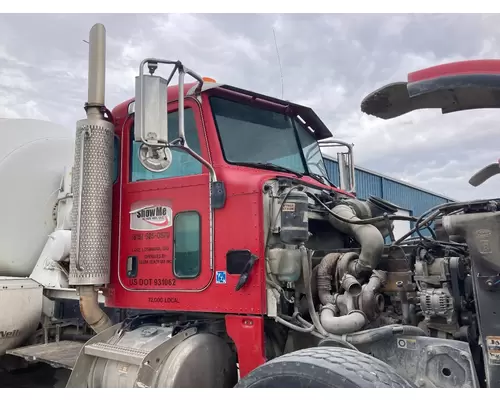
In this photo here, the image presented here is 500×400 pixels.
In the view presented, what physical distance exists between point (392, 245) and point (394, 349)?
74cm

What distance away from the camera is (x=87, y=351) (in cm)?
361

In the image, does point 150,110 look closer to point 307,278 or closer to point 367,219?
point 307,278

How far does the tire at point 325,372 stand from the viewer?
91.1 inches

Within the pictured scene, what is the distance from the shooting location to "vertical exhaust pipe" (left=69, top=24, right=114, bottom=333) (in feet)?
11.9

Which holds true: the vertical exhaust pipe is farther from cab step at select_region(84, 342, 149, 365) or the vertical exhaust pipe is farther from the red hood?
the red hood

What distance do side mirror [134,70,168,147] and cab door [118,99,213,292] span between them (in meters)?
0.62

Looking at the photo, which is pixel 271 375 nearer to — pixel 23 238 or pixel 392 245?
pixel 392 245

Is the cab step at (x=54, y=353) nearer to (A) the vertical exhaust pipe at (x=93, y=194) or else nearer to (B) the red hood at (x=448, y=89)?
(A) the vertical exhaust pipe at (x=93, y=194)

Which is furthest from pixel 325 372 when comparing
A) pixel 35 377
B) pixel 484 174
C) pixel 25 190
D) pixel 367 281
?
pixel 35 377

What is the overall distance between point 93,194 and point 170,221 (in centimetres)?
65

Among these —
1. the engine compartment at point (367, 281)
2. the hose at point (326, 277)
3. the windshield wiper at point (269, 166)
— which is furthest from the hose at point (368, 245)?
the windshield wiper at point (269, 166)

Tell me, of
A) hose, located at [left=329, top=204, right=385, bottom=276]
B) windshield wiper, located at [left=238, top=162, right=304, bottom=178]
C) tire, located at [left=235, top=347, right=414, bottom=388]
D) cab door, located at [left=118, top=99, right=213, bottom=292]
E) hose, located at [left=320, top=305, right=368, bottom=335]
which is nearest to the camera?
tire, located at [left=235, top=347, right=414, bottom=388]

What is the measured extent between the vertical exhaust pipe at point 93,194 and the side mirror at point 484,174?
2707mm

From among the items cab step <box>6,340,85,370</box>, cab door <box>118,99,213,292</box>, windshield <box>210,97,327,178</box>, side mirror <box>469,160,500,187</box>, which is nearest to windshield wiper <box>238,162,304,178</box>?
windshield <box>210,97,327,178</box>
